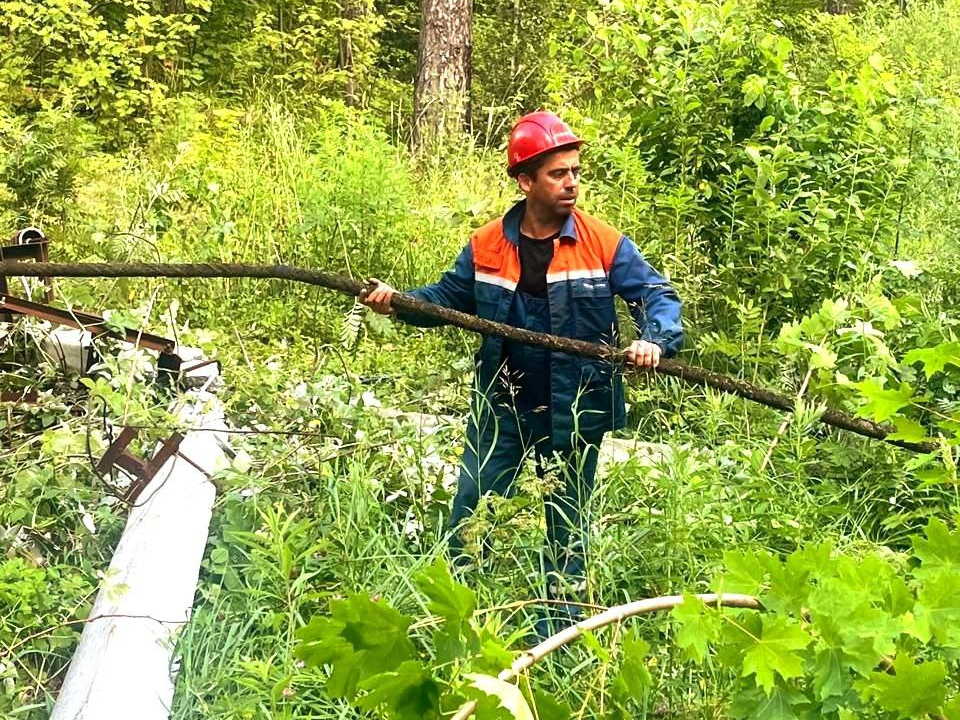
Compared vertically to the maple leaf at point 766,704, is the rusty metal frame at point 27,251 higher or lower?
lower

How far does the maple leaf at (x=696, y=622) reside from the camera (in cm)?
139

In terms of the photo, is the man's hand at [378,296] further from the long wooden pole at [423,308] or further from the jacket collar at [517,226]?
the jacket collar at [517,226]

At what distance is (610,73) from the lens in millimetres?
6020

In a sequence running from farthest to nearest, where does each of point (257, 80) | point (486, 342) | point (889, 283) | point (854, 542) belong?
1. point (257, 80)
2. point (889, 283)
3. point (486, 342)
4. point (854, 542)

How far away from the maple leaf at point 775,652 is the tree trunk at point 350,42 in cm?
1088

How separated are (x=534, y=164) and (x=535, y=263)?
322 millimetres

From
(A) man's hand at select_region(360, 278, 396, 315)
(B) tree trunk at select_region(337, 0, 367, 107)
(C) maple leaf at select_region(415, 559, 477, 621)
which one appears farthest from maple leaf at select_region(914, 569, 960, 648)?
(B) tree trunk at select_region(337, 0, 367, 107)

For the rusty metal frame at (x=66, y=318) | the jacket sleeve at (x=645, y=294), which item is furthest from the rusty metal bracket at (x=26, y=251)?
the jacket sleeve at (x=645, y=294)

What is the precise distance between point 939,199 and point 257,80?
7.84 meters

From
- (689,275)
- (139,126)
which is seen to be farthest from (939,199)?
(139,126)

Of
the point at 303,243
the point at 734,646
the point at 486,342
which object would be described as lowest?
the point at 303,243

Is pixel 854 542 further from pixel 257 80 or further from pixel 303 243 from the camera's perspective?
pixel 257 80

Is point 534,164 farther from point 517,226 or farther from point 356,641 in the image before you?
point 356,641

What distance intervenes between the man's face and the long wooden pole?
0.54 metres
